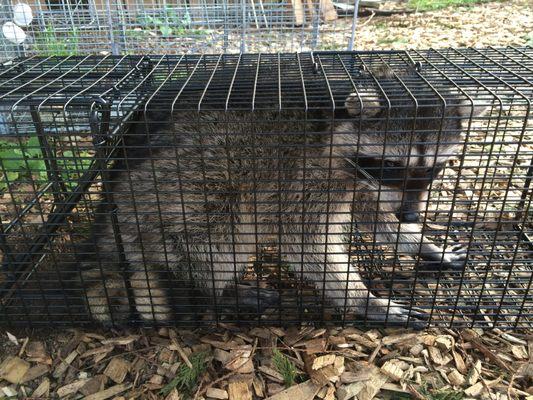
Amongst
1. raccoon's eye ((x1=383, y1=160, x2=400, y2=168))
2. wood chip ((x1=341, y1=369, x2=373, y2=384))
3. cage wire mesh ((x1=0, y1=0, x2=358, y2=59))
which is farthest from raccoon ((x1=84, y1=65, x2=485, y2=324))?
cage wire mesh ((x1=0, y1=0, x2=358, y2=59))

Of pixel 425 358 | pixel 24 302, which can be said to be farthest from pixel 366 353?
pixel 24 302

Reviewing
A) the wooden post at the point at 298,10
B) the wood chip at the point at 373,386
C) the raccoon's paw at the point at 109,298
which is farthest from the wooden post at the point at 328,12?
the wood chip at the point at 373,386

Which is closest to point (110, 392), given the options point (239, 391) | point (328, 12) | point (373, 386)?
point (239, 391)

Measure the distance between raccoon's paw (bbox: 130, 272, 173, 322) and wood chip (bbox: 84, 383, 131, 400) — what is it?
398 mm

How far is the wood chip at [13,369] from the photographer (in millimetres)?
2459

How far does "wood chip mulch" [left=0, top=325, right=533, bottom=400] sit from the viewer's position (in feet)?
7.79

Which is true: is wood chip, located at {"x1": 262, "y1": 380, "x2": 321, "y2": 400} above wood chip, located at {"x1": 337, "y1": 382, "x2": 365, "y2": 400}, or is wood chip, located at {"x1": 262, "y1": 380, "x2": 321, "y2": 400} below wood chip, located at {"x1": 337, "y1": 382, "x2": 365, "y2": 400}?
above

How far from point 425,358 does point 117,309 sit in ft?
5.89

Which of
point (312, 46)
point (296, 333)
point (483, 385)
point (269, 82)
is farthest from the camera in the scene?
point (312, 46)

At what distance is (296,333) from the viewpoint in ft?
8.89

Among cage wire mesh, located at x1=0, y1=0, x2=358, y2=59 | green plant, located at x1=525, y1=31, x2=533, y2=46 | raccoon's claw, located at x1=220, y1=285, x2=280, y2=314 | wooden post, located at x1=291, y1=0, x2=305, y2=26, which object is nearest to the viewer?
raccoon's claw, located at x1=220, y1=285, x2=280, y2=314

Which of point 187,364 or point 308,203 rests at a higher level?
point 308,203

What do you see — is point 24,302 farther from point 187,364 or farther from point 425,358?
point 425,358

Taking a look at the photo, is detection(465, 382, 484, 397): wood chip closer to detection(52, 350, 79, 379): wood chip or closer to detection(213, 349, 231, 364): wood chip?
detection(213, 349, 231, 364): wood chip
